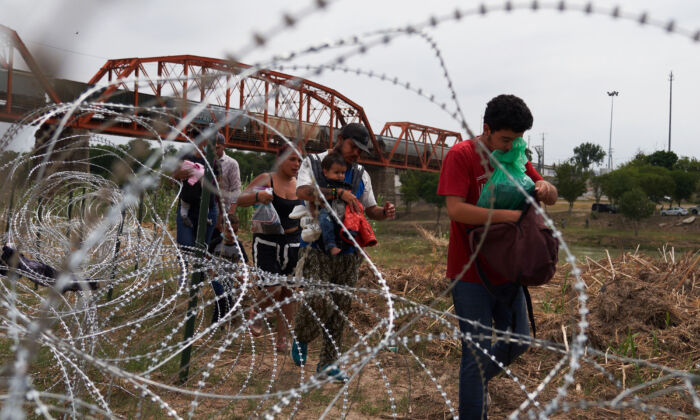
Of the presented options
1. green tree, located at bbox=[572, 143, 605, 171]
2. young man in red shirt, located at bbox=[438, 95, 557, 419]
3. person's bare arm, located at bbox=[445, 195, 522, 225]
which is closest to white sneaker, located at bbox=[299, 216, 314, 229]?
young man in red shirt, located at bbox=[438, 95, 557, 419]

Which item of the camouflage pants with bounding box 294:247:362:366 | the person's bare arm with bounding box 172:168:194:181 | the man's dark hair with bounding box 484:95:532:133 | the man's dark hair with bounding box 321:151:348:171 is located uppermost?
the man's dark hair with bounding box 484:95:532:133

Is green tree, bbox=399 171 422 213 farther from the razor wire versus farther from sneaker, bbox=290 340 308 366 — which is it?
sneaker, bbox=290 340 308 366

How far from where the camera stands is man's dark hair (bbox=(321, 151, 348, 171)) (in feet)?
11.0

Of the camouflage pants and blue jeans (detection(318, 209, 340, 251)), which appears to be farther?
the camouflage pants

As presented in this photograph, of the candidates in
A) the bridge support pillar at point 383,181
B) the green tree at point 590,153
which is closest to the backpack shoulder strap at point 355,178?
the bridge support pillar at point 383,181

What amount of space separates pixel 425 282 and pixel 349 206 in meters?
4.02

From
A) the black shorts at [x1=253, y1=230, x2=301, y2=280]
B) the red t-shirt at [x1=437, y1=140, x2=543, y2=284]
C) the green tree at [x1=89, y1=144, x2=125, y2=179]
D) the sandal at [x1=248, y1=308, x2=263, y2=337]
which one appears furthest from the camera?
the sandal at [x1=248, y1=308, x2=263, y2=337]

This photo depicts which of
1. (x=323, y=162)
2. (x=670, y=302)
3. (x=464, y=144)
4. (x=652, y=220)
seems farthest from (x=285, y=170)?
(x=652, y=220)

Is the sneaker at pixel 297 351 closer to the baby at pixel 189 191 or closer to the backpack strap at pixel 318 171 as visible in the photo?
the backpack strap at pixel 318 171

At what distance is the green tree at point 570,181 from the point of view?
128 feet

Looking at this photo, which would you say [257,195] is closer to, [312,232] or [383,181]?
[312,232]

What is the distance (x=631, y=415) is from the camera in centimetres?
345

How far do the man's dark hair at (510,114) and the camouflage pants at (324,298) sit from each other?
1.55 m

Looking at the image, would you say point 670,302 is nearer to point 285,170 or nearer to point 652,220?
point 285,170
